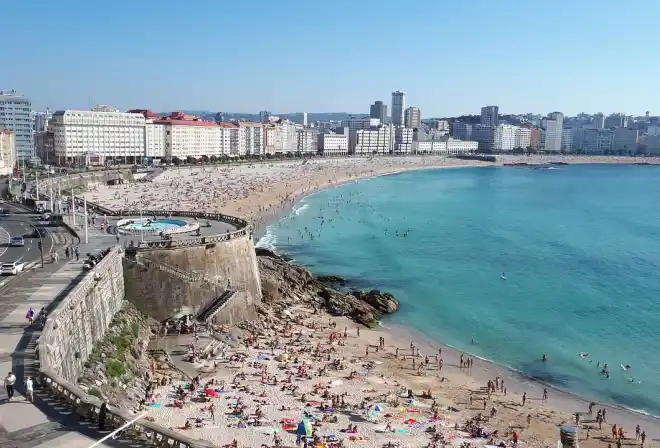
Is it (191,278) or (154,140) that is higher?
(154,140)

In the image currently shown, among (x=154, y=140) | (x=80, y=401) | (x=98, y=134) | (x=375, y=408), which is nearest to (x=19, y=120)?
(x=98, y=134)

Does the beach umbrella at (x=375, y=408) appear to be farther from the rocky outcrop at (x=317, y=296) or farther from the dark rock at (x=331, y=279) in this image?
the dark rock at (x=331, y=279)

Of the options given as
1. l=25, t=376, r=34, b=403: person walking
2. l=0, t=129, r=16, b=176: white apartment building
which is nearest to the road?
l=25, t=376, r=34, b=403: person walking

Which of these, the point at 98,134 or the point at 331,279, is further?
the point at 98,134

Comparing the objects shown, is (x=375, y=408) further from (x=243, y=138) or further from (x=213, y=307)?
(x=243, y=138)

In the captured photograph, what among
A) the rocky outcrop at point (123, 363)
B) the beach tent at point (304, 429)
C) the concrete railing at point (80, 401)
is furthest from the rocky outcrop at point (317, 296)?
the concrete railing at point (80, 401)

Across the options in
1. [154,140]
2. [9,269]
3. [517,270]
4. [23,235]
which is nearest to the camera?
[9,269]

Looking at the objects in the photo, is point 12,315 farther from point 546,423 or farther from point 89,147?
point 89,147
